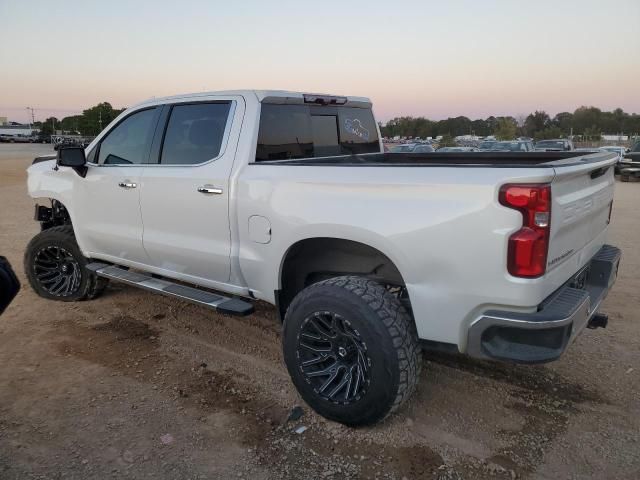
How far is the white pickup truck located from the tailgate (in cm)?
2

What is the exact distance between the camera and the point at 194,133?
166 inches

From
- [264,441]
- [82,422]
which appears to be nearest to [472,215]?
[264,441]

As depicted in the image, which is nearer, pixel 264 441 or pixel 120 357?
pixel 264 441

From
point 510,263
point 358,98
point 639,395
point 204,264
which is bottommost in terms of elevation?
point 639,395

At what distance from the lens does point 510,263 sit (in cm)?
264

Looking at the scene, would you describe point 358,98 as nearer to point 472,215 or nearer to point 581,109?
point 472,215

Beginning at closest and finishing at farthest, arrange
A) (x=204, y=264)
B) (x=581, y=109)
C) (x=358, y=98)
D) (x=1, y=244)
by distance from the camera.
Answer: (x=204, y=264)
(x=358, y=98)
(x=1, y=244)
(x=581, y=109)

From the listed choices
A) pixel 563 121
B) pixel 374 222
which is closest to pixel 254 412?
pixel 374 222

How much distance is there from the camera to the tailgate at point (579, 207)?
2760 mm

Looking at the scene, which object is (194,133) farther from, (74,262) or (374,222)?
(74,262)

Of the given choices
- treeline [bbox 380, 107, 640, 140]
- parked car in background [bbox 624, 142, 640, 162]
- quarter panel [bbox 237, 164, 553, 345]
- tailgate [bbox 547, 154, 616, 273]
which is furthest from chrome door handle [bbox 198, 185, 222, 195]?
treeline [bbox 380, 107, 640, 140]

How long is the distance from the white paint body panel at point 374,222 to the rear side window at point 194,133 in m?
0.10

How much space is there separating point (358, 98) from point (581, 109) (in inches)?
3363

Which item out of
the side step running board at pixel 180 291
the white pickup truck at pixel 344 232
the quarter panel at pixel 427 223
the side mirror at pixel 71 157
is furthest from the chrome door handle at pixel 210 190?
the side mirror at pixel 71 157
